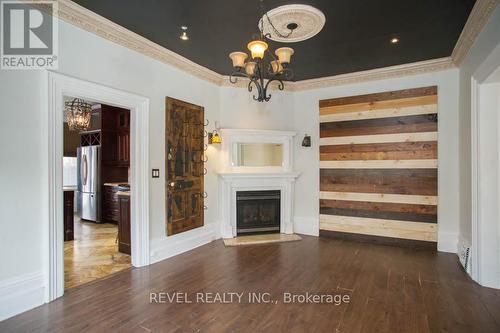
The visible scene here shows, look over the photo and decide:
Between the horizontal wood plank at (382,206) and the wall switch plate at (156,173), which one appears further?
the horizontal wood plank at (382,206)

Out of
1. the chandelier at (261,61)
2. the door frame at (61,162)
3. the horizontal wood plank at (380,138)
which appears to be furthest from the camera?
the horizontal wood plank at (380,138)

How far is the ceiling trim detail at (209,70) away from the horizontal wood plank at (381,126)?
2.42ft

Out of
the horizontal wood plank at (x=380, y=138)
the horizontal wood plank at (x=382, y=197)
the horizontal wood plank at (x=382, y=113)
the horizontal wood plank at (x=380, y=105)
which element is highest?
→ the horizontal wood plank at (x=380, y=105)

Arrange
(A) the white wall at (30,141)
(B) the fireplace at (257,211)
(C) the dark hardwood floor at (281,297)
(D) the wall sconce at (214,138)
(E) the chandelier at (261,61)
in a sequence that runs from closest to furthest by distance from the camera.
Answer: (C) the dark hardwood floor at (281,297) < (A) the white wall at (30,141) < (E) the chandelier at (261,61) < (D) the wall sconce at (214,138) < (B) the fireplace at (257,211)

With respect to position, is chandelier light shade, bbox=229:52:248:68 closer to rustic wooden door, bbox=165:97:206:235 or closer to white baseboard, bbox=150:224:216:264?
rustic wooden door, bbox=165:97:206:235

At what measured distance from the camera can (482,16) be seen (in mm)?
2639

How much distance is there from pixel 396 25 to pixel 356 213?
2.95m

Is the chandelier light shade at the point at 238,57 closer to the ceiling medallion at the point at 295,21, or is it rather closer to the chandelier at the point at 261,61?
the chandelier at the point at 261,61

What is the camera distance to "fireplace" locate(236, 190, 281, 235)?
4.86 m

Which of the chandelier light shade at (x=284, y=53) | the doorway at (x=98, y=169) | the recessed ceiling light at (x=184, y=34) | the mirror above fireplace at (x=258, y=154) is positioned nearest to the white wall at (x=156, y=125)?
the mirror above fireplace at (x=258, y=154)

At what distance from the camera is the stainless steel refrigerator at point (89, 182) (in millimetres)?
6125

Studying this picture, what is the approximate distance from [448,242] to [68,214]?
626cm

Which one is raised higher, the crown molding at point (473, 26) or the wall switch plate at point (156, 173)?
the crown molding at point (473, 26)

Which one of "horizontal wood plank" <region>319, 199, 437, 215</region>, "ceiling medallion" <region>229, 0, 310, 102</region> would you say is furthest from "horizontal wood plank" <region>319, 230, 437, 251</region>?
"ceiling medallion" <region>229, 0, 310, 102</region>
